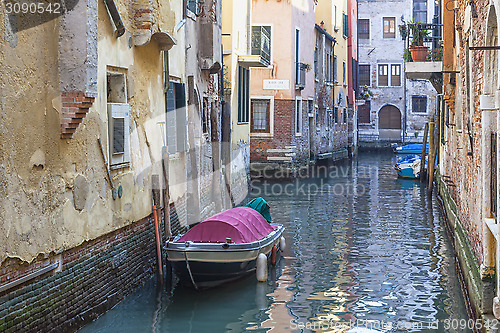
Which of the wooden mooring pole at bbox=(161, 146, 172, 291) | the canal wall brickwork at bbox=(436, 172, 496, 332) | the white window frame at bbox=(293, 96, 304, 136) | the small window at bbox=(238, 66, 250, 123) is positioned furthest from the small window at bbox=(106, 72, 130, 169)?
the white window frame at bbox=(293, 96, 304, 136)

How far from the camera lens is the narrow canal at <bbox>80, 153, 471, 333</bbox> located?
7.82 m

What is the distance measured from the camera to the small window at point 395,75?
41688mm

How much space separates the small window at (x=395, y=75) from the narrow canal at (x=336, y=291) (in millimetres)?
26117

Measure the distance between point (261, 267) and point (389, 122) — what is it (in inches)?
1320

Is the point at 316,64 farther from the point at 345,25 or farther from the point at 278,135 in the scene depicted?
the point at 345,25

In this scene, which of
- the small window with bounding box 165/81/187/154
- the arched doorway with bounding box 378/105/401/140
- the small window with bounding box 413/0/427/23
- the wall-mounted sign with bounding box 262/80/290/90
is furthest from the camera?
the arched doorway with bounding box 378/105/401/140

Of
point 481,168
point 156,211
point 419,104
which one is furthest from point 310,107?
point 481,168

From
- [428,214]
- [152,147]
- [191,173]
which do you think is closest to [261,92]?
[428,214]

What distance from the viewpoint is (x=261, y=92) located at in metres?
23.3

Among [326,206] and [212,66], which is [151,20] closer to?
[212,66]

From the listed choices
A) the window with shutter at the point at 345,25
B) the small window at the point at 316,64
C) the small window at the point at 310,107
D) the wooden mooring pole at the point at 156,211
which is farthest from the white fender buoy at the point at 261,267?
the window with shutter at the point at 345,25

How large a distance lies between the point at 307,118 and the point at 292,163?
3.39 metres

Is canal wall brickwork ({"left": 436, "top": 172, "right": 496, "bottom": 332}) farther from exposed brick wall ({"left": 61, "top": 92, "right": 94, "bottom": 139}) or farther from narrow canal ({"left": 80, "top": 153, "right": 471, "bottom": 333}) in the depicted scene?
exposed brick wall ({"left": 61, "top": 92, "right": 94, "bottom": 139})

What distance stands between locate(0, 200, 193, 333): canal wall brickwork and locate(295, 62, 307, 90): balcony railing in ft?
49.6
